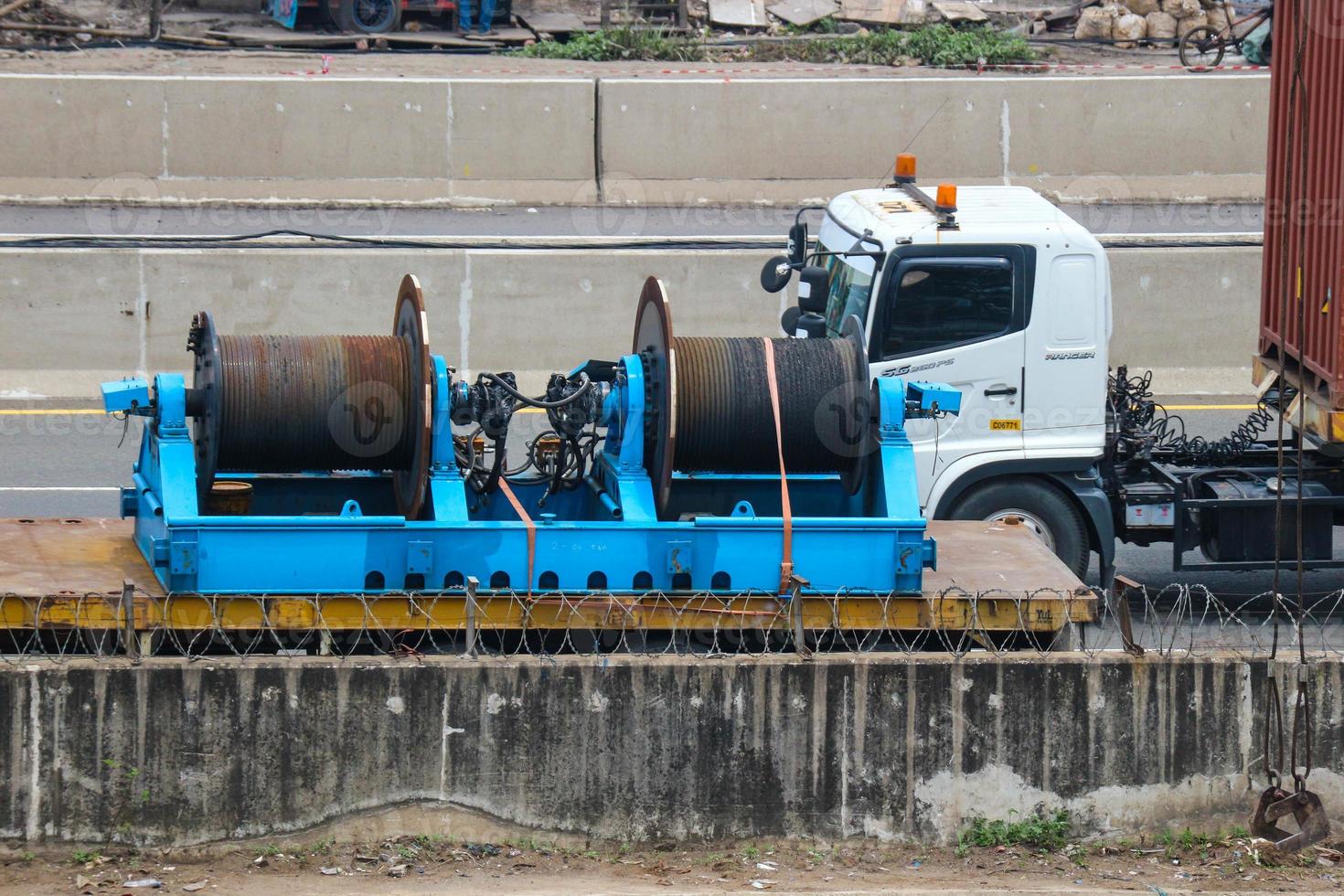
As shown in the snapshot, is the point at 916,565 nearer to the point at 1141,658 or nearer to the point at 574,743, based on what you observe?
the point at 1141,658

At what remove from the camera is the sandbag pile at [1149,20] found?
3027cm

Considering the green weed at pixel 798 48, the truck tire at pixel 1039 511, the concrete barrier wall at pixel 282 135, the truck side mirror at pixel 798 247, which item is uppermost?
the green weed at pixel 798 48

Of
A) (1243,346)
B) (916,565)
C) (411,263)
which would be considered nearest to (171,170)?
(411,263)

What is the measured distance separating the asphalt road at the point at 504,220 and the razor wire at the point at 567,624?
1268cm

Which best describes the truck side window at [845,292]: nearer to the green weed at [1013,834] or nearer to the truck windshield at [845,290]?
the truck windshield at [845,290]

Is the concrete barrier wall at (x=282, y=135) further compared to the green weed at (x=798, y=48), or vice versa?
the green weed at (x=798, y=48)

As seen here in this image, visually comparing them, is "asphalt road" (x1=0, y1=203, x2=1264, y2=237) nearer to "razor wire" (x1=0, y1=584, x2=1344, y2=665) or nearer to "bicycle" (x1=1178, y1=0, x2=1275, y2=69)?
"bicycle" (x1=1178, y1=0, x2=1275, y2=69)

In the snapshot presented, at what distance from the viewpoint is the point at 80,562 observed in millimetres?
8984

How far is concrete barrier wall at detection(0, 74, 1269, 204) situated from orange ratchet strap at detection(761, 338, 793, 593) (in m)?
13.8

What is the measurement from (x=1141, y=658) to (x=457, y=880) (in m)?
3.04

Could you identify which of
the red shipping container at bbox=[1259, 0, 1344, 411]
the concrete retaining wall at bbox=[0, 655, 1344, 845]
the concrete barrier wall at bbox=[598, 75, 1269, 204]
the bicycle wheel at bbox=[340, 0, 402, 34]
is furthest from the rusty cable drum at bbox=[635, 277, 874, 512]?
the bicycle wheel at bbox=[340, 0, 402, 34]

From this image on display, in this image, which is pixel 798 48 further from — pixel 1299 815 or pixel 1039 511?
pixel 1299 815

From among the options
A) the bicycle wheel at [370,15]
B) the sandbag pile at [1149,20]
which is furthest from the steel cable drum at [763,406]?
the sandbag pile at [1149,20]

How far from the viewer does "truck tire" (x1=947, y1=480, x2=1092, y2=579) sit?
11.0 meters
